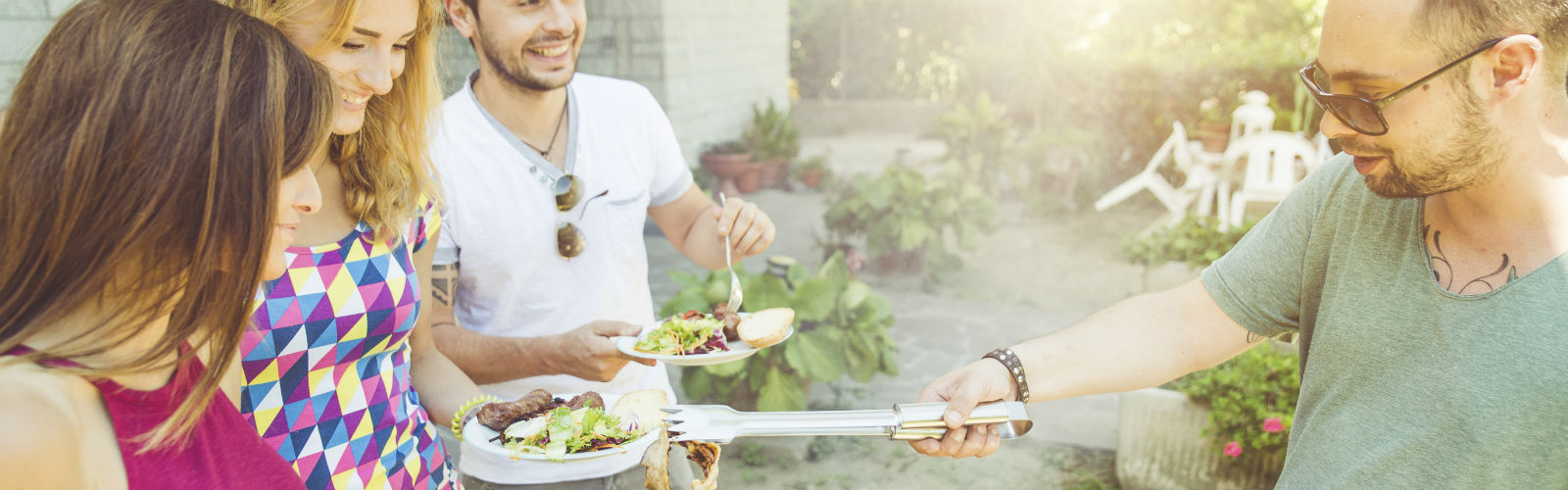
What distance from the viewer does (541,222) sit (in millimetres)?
2307

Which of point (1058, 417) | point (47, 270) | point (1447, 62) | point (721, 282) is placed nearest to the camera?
point (47, 270)

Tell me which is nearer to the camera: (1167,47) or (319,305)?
(319,305)

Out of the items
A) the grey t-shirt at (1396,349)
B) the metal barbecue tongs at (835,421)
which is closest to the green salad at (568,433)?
the metal barbecue tongs at (835,421)

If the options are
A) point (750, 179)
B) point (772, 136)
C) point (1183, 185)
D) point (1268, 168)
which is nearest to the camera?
point (1268, 168)

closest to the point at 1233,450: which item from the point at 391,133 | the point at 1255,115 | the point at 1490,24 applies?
the point at 1490,24

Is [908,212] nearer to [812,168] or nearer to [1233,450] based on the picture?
[1233,450]

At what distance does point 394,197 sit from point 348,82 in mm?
228

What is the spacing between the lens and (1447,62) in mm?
1532

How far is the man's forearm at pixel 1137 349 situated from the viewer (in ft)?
6.61

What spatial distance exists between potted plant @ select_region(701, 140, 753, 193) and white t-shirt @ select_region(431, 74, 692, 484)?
7.41 metres

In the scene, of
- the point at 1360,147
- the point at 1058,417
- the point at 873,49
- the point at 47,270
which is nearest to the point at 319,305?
the point at 47,270

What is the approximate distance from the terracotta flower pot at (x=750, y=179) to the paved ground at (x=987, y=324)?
0.46 ft

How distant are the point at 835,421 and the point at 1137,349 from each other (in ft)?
2.43

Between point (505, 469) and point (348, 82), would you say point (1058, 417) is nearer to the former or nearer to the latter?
point (505, 469)
